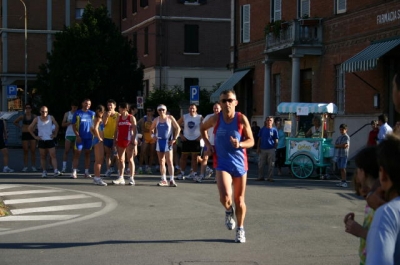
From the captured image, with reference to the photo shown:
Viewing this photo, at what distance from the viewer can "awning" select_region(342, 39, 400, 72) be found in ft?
78.7

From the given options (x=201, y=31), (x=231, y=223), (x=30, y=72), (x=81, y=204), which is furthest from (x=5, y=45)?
(x=231, y=223)

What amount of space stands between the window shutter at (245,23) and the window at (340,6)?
32.0 ft

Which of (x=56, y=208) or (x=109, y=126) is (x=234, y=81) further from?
(x=56, y=208)

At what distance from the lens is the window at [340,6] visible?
96.1 ft

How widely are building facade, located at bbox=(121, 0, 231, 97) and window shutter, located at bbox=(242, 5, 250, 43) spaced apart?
9.91 m

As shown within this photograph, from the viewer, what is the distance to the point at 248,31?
129 ft

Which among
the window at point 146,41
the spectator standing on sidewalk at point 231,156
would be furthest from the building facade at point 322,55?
the spectator standing on sidewalk at point 231,156

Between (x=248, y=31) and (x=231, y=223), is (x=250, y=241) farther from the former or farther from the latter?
(x=248, y=31)

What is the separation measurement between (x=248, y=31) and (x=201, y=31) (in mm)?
11752

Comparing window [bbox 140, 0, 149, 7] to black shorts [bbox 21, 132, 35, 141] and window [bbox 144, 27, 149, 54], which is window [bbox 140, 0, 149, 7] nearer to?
window [bbox 144, 27, 149, 54]

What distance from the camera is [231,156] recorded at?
9797mm

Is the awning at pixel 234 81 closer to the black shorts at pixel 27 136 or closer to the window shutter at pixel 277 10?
the window shutter at pixel 277 10

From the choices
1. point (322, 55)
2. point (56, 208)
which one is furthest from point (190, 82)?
point (56, 208)

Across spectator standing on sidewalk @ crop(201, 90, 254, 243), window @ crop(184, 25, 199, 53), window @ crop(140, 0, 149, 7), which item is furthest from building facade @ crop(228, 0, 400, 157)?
spectator standing on sidewalk @ crop(201, 90, 254, 243)
